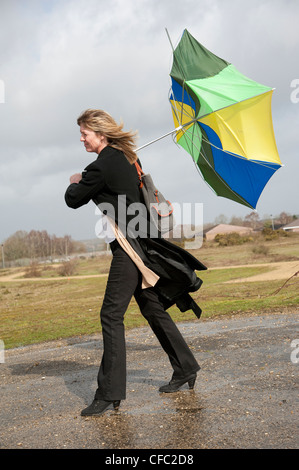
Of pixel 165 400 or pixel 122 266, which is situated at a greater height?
pixel 122 266

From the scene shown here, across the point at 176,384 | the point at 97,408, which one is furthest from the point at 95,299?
the point at 97,408

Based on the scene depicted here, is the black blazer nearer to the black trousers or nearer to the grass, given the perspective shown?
the black trousers

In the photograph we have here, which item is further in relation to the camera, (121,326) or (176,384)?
(176,384)

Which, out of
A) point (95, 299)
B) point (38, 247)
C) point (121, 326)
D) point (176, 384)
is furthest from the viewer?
point (38, 247)

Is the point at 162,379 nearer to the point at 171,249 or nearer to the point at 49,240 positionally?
the point at 171,249

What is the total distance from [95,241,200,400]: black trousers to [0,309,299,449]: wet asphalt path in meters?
0.21

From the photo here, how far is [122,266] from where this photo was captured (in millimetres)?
4328

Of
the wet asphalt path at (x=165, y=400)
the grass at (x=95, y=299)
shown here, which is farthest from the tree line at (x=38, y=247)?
the wet asphalt path at (x=165, y=400)

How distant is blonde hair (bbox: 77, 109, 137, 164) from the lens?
4422 mm

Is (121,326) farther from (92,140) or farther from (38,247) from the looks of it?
(38,247)

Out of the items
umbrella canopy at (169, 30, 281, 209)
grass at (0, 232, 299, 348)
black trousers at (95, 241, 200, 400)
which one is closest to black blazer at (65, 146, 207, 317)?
black trousers at (95, 241, 200, 400)

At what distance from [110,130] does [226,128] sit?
80.8 inches

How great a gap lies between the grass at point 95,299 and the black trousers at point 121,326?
9.98ft

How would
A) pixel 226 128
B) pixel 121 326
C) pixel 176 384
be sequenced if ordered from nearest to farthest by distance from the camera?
1. pixel 121 326
2. pixel 176 384
3. pixel 226 128
